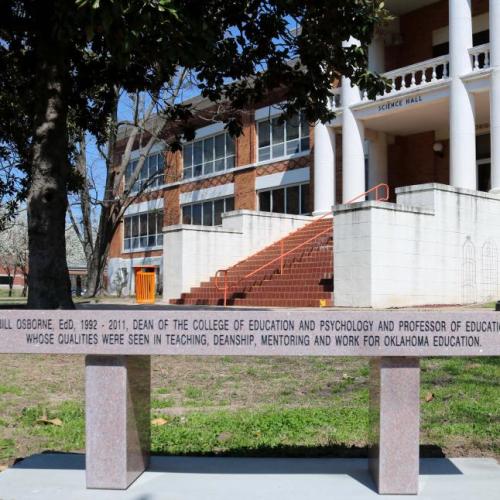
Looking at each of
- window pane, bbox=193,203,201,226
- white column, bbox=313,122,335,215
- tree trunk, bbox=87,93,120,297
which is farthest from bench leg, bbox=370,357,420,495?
window pane, bbox=193,203,201,226

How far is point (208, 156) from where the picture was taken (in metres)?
36.4

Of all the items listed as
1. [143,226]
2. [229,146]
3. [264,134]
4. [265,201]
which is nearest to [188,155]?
[229,146]

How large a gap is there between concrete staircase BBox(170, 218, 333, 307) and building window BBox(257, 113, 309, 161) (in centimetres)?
698

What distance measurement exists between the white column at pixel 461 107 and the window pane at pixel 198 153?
18.5 m

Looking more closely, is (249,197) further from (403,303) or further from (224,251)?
(403,303)

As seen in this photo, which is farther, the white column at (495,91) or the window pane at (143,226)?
the window pane at (143,226)

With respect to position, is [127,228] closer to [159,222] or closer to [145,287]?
[159,222]

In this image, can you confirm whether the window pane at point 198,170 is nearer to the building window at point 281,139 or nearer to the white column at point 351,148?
the building window at point 281,139

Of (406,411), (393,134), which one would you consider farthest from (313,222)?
(406,411)

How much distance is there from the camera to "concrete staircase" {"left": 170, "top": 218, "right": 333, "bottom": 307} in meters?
17.8

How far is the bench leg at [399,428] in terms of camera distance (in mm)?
3893

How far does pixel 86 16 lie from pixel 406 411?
473 centimetres

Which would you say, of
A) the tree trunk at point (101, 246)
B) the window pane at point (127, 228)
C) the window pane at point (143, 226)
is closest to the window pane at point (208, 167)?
the tree trunk at point (101, 246)

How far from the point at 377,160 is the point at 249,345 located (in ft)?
76.2
